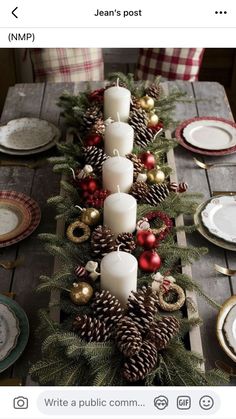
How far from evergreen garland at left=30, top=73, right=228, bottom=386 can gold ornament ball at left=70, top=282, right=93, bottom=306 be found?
0.04ft

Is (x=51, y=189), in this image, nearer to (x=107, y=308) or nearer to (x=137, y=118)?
(x=137, y=118)

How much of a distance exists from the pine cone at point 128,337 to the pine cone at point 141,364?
10 mm

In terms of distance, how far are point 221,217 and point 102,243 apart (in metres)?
0.35

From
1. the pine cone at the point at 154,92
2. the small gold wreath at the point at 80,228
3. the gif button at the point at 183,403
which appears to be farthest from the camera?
the pine cone at the point at 154,92

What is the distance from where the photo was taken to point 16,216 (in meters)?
1.26

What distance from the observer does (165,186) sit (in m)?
1.19

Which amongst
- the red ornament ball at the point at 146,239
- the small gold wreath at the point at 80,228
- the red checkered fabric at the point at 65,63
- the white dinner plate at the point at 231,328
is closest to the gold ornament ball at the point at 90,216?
the small gold wreath at the point at 80,228

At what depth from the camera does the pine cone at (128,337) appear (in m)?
0.82

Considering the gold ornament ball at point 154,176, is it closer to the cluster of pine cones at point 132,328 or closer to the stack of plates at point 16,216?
the stack of plates at point 16,216

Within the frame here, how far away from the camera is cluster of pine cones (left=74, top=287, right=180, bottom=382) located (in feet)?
2.69

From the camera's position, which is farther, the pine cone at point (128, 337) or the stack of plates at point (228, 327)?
the stack of plates at point (228, 327)
